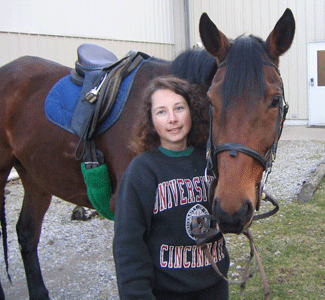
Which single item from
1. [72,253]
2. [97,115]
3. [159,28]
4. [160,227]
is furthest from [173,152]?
[159,28]

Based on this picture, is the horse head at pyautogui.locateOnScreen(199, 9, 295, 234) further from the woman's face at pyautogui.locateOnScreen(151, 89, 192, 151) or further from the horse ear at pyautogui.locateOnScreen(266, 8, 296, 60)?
the woman's face at pyautogui.locateOnScreen(151, 89, 192, 151)

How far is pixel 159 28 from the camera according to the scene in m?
9.91

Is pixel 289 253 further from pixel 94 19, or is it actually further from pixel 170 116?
pixel 94 19

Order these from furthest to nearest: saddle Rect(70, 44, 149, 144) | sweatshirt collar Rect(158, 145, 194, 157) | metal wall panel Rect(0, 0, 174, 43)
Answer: metal wall panel Rect(0, 0, 174, 43) < saddle Rect(70, 44, 149, 144) < sweatshirt collar Rect(158, 145, 194, 157)

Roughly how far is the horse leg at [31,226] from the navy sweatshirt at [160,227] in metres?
1.90

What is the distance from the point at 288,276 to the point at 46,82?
7.58 feet

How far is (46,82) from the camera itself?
2.81 m

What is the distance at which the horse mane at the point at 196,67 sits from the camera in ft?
5.89

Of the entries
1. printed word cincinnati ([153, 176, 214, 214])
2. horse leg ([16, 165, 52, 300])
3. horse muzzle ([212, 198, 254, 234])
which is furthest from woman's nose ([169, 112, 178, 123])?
horse leg ([16, 165, 52, 300])

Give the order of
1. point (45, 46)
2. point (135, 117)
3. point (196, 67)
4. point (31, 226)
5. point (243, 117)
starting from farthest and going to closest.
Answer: point (45, 46) → point (31, 226) → point (135, 117) → point (196, 67) → point (243, 117)

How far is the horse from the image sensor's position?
139cm

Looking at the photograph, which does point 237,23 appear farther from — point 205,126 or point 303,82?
point 205,126

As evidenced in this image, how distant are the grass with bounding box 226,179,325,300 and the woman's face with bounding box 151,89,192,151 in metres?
1.73

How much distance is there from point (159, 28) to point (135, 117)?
827cm
